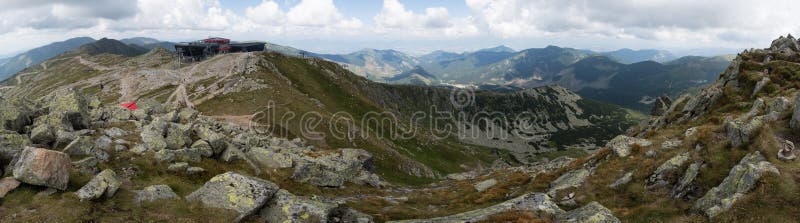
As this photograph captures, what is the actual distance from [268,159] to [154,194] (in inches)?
826

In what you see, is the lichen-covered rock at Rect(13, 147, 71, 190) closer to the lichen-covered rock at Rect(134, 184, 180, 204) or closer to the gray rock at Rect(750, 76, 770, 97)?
the lichen-covered rock at Rect(134, 184, 180, 204)

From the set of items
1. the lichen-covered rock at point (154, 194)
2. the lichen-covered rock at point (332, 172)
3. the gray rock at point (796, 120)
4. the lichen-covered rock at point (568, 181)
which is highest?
the gray rock at point (796, 120)

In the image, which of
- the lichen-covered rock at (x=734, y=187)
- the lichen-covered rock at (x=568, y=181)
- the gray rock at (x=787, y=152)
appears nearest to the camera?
the lichen-covered rock at (x=734, y=187)

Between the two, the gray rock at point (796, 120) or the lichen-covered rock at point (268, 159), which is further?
the lichen-covered rock at point (268, 159)

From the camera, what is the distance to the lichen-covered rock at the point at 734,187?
19.0 metres

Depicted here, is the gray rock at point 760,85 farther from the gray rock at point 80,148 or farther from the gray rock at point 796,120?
the gray rock at point 80,148

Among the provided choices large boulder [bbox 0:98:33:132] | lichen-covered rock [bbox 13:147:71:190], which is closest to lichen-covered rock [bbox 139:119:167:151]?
large boulder [bbox 0:98:33:132]

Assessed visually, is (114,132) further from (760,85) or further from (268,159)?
(760,85)

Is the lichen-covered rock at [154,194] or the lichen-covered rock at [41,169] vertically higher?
the lichen-covered rock at [41,169]

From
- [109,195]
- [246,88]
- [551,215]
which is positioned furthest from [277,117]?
[551,215]

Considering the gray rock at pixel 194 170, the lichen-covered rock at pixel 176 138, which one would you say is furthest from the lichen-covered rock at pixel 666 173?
the lichen-covered rock at pixel 176 138

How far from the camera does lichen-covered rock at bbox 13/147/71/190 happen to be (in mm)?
21094

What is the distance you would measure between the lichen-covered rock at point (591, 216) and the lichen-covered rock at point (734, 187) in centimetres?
468

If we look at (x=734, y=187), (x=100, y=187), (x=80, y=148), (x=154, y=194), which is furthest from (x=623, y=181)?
(x=80, y=148)
